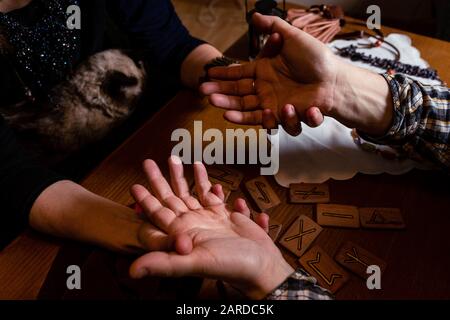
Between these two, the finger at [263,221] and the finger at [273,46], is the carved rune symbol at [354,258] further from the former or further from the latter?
the finger at [273,46]

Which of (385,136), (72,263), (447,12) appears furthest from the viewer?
(447,12)

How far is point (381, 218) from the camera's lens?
2.46 ft

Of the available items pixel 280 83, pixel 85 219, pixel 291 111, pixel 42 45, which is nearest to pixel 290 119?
pixel 291 111

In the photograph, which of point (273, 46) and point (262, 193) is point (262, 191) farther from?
point (273, 46)

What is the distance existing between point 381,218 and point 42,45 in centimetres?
80

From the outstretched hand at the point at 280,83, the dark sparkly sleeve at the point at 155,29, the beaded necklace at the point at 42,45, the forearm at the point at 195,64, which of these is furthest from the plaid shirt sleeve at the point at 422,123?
the beaded necklace at the point at 42,45

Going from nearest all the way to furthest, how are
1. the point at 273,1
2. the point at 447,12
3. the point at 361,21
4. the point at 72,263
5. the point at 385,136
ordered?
the point at 72,263, the point at 385,136, the point at 273,1, the point at 361,21, the point at 447,12

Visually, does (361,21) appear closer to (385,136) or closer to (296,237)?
(385,136)

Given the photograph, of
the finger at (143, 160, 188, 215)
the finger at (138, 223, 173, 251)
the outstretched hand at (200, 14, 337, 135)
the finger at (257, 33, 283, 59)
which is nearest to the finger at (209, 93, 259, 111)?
the outstretched hand at (200, 14, 337, 135)

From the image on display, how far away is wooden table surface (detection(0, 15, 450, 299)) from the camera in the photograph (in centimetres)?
68
